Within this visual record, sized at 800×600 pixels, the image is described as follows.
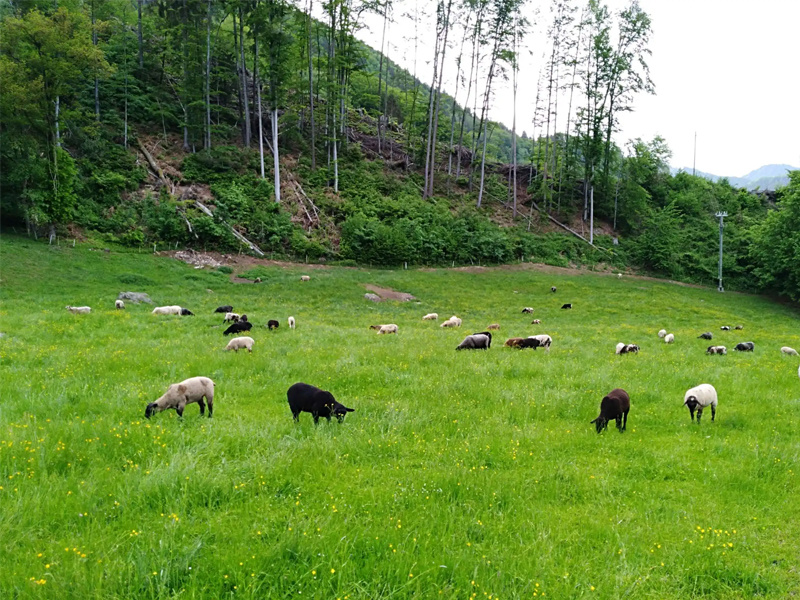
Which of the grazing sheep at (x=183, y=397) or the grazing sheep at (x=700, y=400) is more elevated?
the grazing sheep at (x=700, y=400)

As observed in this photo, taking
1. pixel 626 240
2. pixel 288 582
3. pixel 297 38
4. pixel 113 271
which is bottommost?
pixel 288 582

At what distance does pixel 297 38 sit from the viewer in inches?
2153

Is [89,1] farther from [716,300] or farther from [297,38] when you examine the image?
[716,300]

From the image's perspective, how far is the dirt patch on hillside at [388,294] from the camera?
33844 millimetres

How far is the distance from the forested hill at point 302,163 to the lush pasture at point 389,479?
2882cm

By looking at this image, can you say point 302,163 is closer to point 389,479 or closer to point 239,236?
point 239,236

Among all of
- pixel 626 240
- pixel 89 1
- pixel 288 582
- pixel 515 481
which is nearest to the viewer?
pixel 288 582

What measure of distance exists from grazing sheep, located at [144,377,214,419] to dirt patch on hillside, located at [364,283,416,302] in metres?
24.7

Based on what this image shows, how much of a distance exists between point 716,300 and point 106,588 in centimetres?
4919

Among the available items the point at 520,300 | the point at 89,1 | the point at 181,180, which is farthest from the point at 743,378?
the point at 89,1

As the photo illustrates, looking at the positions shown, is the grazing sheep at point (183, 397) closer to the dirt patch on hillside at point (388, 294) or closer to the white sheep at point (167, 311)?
the white sheep at point (167, 311)

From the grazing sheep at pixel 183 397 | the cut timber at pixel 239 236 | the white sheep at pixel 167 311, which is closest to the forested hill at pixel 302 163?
the cut timber at pixel 239 236

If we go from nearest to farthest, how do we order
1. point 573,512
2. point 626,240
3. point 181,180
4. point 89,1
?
point 573,512 → point 181,180 → point 89,1 → point 626,240

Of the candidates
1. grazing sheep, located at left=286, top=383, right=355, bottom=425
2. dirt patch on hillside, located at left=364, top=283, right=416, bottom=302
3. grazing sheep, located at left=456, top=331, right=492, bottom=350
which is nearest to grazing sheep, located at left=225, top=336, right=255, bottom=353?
grazing sheep, located at left=286, top=383, right=355, bottom=425
